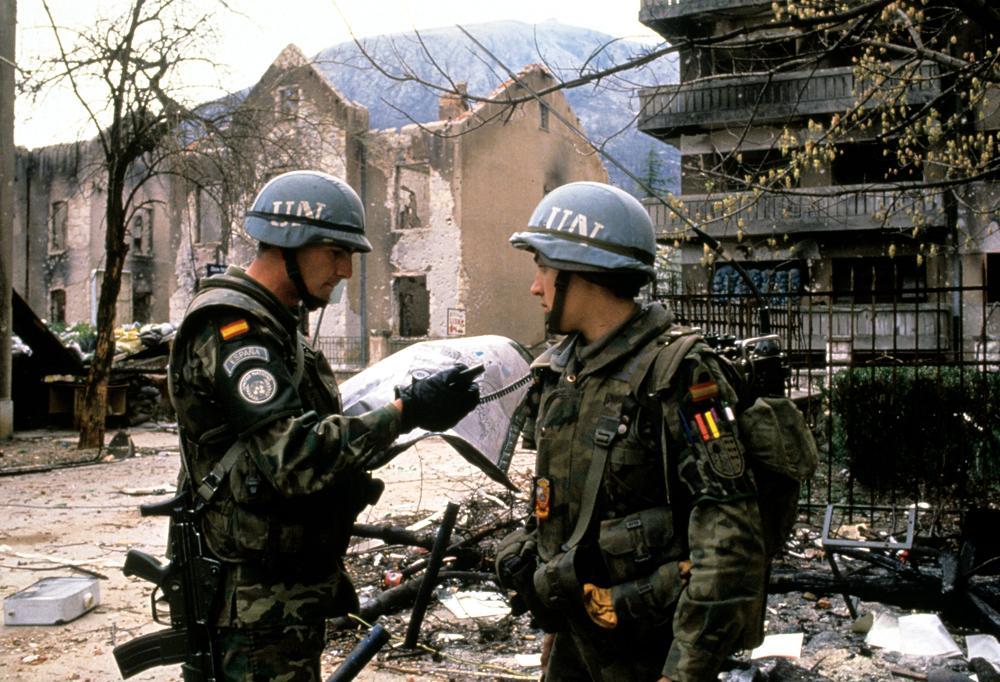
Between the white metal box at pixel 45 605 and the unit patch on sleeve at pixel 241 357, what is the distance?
3.52 m

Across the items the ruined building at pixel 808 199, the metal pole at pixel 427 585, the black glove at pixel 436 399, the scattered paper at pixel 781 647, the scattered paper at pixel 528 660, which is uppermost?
the ruined building at pixel 808 199

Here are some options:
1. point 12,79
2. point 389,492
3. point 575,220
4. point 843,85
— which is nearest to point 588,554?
point 575,220

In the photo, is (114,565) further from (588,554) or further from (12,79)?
(12,79)

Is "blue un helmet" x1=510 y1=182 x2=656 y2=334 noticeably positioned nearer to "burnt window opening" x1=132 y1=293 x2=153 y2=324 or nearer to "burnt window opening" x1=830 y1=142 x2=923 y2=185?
"burnt window opening" x1=830 y1=142 x2=923 y2=185

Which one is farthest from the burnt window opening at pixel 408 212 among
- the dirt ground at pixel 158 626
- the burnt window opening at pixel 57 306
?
the dirt ground at pixel 158 626

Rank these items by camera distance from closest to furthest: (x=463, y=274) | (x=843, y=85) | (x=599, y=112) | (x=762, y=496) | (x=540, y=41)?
1. (x=762, y=496)
2. (x=540, y=41)
3. (x=843, y=85)
4. (x=463, y=274)
5. (x=599, y=112)

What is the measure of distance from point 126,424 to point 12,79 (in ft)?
21.2

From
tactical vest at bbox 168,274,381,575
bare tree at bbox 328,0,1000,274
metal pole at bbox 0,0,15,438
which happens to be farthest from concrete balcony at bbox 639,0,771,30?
tactical vest at bbox 168,274,381,575

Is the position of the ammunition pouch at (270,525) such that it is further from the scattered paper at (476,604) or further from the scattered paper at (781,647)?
the scattered paper at (781,647)

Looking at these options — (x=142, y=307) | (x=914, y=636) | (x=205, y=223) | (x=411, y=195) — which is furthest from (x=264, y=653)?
(x=142, y=307)

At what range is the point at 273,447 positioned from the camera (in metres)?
2.38

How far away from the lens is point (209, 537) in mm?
2582

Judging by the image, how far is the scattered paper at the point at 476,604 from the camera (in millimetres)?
5133

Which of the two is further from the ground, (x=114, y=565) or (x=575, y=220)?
(x=575, y=220)
